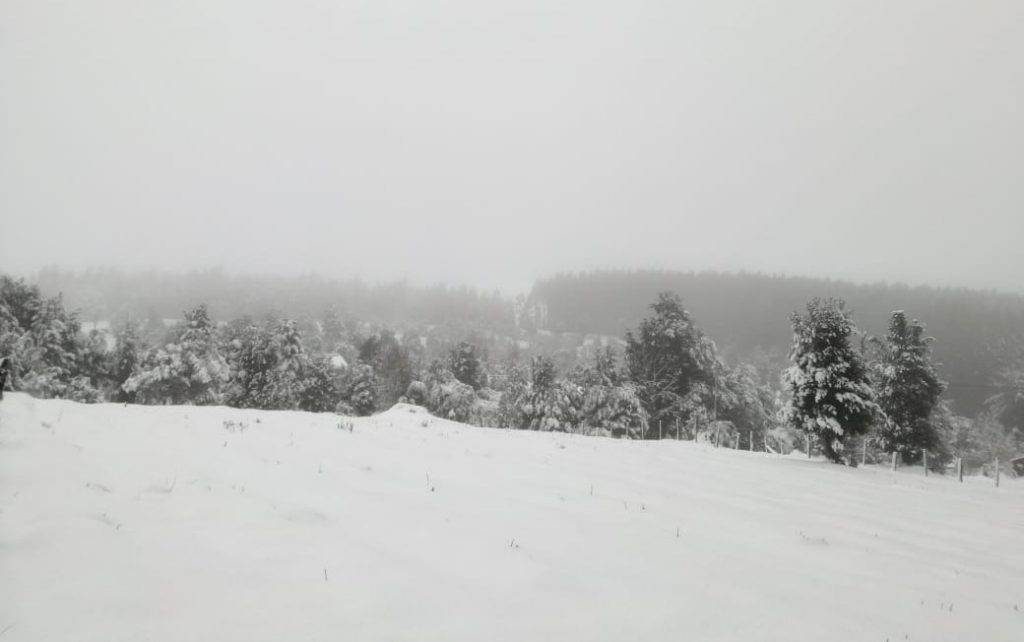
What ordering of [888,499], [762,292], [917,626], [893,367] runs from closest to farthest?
[917,626]
[888,499]
[893,367]
[762,292]

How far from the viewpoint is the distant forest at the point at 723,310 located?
→ 4518 inches

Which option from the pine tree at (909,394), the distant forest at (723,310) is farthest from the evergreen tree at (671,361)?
the distant forest at (723,310)

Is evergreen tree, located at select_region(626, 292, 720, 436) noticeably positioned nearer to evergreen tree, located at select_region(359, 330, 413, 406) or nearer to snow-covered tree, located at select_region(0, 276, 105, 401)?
evergreen tree, located at select_region(359, 330, 413, 406)

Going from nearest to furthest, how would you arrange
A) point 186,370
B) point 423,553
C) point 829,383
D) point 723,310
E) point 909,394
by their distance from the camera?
point 423,553
point 829,383
point 909,394
point 186,370
point 723,310

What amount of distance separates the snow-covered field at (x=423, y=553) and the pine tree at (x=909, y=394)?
29218 mm

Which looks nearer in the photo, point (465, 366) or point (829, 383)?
point (829, 383)

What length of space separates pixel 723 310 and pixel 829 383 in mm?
163964

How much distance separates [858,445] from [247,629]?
50.3 metres

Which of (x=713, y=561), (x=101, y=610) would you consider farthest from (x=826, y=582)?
(x=101, y=610)

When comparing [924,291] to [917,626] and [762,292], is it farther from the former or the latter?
[917,626]

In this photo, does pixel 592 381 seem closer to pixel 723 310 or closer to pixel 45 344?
pixel 45 344

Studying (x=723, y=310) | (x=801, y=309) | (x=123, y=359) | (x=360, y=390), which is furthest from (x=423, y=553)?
(x=723, y=310)

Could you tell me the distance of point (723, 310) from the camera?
6767 inches

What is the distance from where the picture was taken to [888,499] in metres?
10.7
